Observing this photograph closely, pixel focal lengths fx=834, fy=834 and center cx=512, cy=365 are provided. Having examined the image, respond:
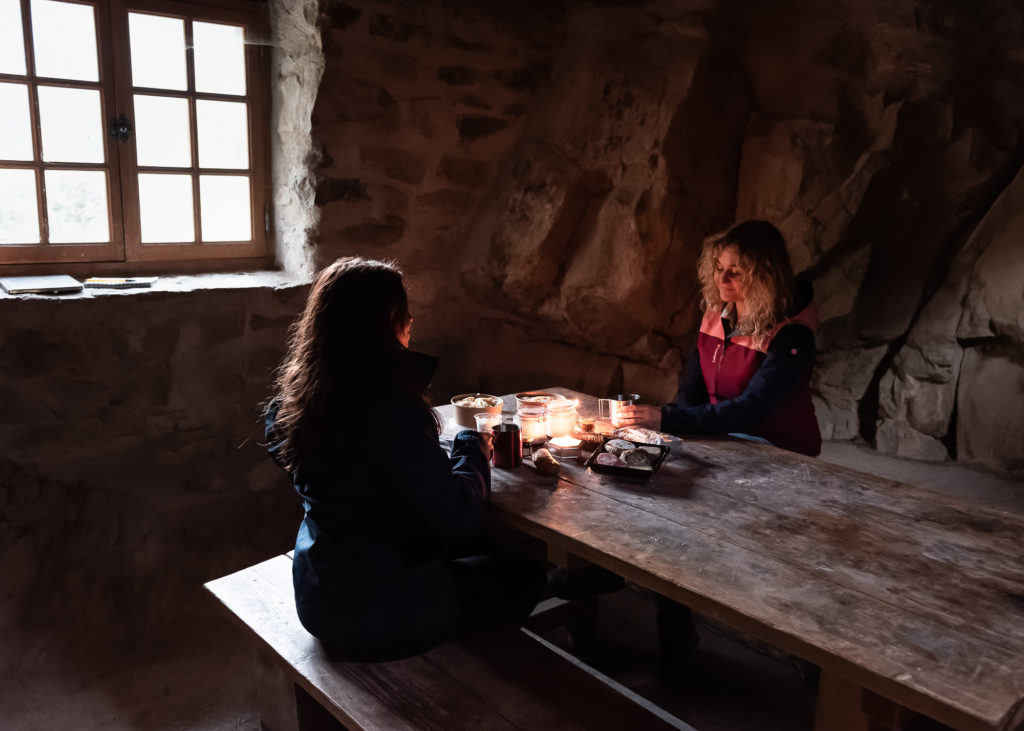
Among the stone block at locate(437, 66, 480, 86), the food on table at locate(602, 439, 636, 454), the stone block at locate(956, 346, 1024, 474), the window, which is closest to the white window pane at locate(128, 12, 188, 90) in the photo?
the window

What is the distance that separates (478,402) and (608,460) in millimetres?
520

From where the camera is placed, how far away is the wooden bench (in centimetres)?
160

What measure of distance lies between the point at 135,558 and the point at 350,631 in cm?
168

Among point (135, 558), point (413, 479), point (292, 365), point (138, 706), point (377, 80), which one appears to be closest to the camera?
point (413, 479)

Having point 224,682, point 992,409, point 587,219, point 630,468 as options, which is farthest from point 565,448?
point 992,409

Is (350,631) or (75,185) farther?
(75,185)

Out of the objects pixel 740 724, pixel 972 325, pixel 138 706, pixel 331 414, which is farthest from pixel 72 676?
pixel 972 325

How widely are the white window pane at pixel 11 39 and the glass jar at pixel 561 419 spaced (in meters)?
2.23

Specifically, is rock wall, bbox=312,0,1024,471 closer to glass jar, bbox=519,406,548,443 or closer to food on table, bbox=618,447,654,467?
glass jar, bbox=519,406,548,443

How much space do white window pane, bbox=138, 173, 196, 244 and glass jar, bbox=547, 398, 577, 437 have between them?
1.86 metres

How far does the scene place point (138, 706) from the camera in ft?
8.57

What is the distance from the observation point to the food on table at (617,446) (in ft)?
6.97

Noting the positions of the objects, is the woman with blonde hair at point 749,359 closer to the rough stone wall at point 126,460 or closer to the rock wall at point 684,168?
the rock wall at point 684,168

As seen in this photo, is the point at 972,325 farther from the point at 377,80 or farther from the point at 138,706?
the point at 138,706
